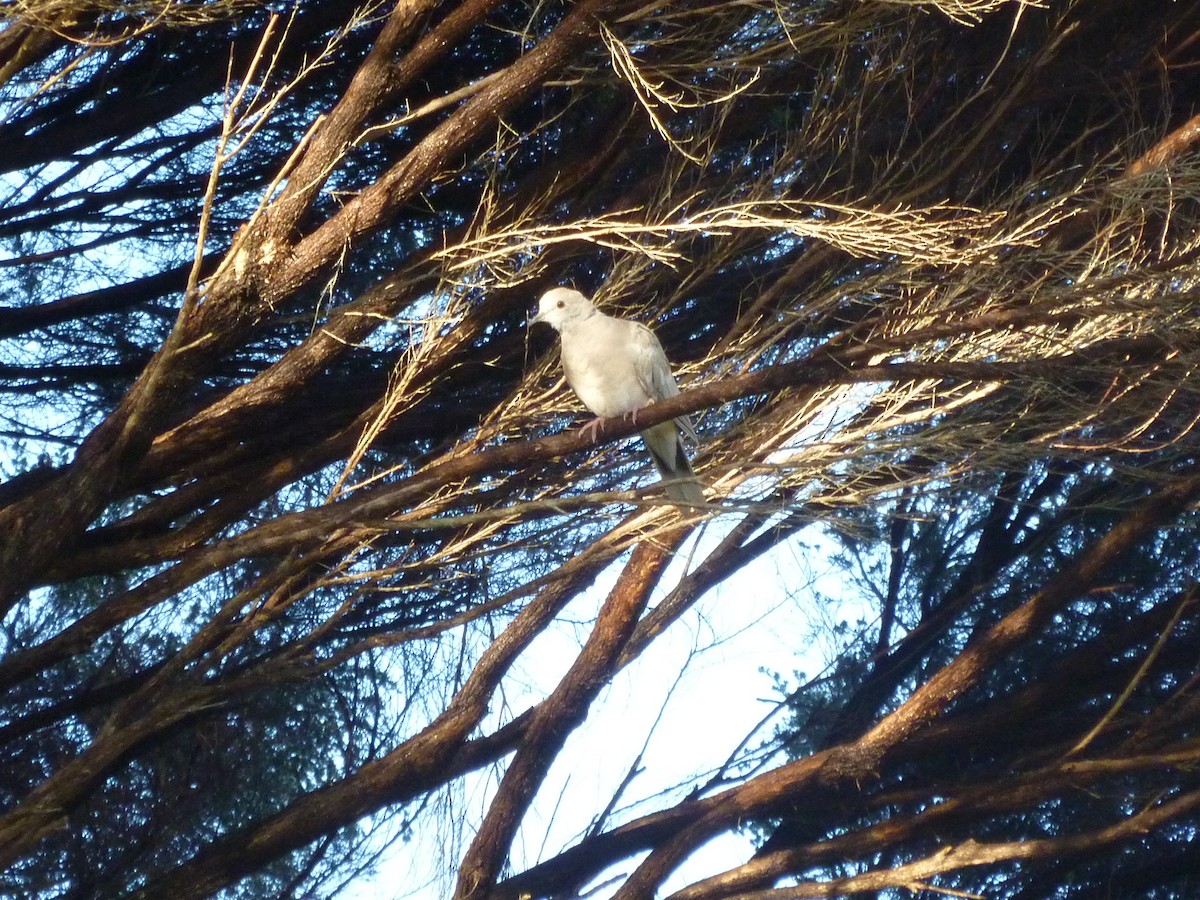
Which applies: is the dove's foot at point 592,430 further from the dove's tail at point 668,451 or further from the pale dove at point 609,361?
the dove's tail at point 668,451

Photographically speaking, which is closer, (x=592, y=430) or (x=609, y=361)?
(x=592, y=430)

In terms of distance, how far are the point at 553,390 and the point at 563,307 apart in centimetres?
30

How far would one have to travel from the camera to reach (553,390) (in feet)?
14.1

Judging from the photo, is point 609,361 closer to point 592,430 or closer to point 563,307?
point 563,307

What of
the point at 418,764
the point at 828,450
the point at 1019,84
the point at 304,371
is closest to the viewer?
the point at 304,371

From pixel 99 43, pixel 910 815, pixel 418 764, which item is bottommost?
pixel 910 815

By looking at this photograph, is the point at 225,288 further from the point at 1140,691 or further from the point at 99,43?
the point at 1140,691

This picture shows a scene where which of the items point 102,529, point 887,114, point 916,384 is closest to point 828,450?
point 916,384

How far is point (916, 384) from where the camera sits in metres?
4.06

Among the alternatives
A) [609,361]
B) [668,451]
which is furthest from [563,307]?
[668,451]

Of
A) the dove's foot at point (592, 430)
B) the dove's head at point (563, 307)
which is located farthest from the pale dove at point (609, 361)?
the dove's foot at point (592, 430)

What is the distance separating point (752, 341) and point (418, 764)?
178cm

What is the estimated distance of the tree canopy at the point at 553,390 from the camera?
342 centimetres

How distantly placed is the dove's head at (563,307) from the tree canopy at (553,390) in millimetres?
137
